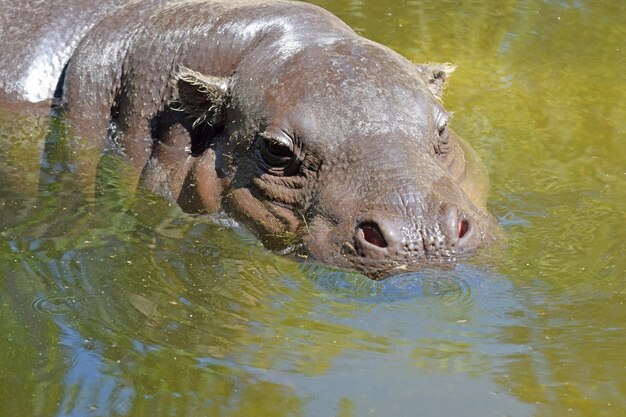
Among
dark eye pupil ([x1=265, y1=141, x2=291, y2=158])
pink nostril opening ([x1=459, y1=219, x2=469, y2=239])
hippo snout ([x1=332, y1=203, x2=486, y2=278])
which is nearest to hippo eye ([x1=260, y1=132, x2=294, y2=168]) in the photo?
dark eye pupil ([x1=265, y1=141, x2=291, y2=158])

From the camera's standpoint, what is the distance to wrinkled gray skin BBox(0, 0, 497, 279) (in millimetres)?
6930

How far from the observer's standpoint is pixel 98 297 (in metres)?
6.88

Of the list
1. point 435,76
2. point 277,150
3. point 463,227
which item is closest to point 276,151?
point 277,150

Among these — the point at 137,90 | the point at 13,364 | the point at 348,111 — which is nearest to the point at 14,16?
the point at 137,90

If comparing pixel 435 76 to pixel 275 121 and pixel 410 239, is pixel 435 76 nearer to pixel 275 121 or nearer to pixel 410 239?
pixel 275 121

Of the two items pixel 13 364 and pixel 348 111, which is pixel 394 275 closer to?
pixel 348 111

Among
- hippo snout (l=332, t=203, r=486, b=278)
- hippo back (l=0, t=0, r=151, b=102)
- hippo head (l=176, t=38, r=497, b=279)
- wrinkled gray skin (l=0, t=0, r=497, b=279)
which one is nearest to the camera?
hippo snout (l=332, t=203, r=486, b=278)

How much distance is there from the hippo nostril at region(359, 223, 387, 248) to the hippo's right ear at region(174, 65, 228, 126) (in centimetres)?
184

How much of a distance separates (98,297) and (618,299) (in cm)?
322

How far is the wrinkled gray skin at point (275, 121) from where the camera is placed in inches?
273

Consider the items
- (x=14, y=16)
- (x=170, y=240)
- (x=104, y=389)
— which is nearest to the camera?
(x=104, y=389)

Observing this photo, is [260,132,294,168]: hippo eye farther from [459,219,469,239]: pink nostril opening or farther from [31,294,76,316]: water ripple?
[31,294,76,316]: water ripple

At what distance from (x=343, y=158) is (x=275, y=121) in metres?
0.62

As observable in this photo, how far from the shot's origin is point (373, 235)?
6781 mm
